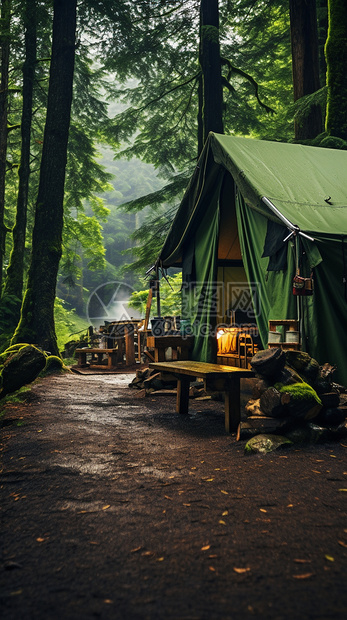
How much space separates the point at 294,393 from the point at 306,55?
954 centimetres

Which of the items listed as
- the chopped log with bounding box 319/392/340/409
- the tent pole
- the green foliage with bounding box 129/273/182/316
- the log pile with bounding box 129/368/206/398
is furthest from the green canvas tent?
the green foliage with bounding box 129/273/182/316

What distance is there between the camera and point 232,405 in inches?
166

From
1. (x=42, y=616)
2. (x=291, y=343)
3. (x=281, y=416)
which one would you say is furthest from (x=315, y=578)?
(x=291, y=343)

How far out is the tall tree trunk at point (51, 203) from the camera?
919 centimetres

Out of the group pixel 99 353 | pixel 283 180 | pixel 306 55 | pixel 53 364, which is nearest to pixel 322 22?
pixel 306 55

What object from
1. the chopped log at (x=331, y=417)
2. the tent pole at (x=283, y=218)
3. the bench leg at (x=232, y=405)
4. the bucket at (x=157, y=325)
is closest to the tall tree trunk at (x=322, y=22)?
the bucket at (x=157, y=325)

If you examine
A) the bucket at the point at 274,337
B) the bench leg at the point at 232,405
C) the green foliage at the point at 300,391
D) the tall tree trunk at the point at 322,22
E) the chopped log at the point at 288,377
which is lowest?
the bench leg at the point at 232,405

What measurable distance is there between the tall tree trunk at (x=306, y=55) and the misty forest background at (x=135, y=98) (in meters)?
0.02

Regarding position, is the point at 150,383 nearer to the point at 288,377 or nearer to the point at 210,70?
the point at 288,377

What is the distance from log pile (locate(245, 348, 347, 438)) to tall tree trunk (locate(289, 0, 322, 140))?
806cm

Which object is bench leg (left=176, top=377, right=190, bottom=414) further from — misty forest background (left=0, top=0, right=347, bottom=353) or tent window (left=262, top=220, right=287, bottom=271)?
misty forest background (left=0, top=0, right=347, bottom=353)

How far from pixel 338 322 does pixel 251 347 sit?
278 centimetres

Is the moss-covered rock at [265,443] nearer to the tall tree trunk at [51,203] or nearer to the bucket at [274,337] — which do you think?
the bucket at [274,337]

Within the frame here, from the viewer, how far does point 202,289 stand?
292 inches
